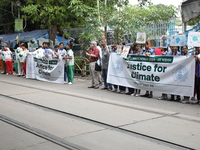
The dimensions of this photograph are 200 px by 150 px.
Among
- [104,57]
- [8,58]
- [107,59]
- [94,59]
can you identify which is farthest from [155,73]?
[8,58]

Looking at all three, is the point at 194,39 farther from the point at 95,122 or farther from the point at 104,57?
the point at 104,57

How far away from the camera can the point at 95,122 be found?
6.73m

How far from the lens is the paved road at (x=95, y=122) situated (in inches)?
208

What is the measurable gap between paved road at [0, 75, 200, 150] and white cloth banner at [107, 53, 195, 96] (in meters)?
0.50

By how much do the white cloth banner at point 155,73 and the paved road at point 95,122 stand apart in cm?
Result: 50

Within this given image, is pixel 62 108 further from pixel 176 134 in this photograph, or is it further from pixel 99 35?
pixel 99 35

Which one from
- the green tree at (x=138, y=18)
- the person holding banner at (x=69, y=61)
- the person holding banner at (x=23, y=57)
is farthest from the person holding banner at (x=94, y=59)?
the person holding banner at (x=23, y=57)

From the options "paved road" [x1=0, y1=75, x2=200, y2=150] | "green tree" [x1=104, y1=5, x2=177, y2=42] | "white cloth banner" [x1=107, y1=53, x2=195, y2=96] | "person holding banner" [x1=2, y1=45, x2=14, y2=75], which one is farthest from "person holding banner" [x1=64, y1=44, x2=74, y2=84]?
"person holding banner" [x1=2, y1=45, x2=14, y2=75]

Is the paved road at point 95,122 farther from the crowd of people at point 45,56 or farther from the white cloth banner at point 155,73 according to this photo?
the crowd of people at point 45,56

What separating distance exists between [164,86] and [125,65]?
1903 millimetres

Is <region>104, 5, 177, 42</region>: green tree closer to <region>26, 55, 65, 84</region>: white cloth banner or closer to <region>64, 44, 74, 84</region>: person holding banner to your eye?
<region>64, 44, 74, 84</region>: person holding banner

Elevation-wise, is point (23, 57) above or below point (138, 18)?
below

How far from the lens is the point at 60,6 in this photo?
18.3 m

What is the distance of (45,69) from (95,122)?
8206 millimetres
